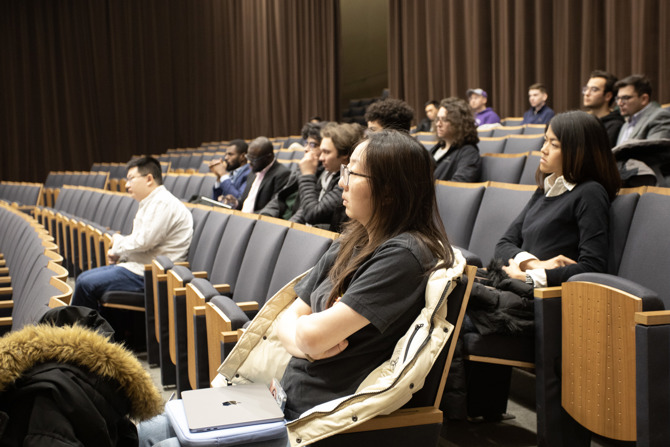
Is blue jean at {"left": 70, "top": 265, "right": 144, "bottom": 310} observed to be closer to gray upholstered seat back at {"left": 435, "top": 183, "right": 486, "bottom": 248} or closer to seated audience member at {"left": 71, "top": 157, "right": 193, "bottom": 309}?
seated audience member at {"left": 71, "top": 157, "right": 193, "bottom": 309}

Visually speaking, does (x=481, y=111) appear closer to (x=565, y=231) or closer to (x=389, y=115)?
(x=389, y=115)

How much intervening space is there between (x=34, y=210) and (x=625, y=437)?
5715 millimetres

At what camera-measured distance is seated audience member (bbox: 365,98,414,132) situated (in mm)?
2830

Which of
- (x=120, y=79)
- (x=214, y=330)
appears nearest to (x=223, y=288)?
(x=214, y=330)

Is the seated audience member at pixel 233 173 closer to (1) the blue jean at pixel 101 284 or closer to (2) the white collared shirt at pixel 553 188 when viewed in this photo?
(1) the blue jean at pixel 101 284

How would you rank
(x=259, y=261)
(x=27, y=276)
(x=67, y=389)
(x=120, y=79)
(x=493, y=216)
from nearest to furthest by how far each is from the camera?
(x=67, y=389) → (x=259, y=261) → (x=493, y=216) → (x=27, y=276) → (x=120, y=79)

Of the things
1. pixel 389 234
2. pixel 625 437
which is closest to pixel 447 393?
pixel 625 437

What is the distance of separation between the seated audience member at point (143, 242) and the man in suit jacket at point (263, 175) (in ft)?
1.73

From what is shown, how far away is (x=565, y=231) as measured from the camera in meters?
2.00

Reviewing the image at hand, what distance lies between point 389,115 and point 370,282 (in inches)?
67.9

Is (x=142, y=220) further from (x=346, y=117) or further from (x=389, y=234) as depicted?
(x=346, y=117)

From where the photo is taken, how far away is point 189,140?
39.5ft

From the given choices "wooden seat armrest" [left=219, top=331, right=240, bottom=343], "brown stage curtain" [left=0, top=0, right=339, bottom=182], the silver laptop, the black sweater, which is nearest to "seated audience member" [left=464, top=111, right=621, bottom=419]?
the black sweater

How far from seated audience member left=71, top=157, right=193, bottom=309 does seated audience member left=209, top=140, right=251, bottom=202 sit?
3.50 ft
